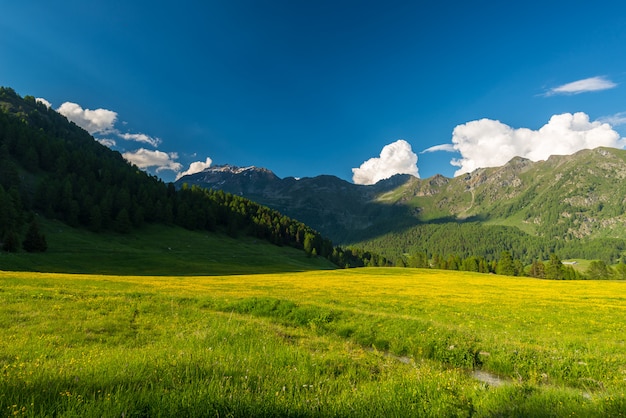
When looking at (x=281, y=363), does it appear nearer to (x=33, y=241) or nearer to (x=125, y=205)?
(x=33, y=241)

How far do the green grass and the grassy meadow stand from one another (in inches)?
2119

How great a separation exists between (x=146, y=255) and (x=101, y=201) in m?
47.5

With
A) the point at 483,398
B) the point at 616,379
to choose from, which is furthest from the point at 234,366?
the point at 616,379

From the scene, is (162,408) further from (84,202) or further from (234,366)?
(84,202)

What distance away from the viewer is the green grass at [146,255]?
64.3m

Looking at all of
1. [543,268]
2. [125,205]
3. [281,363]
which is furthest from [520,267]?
[125,205]

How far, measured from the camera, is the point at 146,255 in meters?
83.2

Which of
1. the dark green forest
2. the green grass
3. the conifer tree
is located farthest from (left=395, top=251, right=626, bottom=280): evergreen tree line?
the conifer tree

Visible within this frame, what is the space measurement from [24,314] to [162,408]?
48.1 feet

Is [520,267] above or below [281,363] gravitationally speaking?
below

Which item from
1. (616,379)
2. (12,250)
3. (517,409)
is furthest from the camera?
(12,250)

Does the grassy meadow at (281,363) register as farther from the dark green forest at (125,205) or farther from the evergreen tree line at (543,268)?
the evergreen tree line at (543,268)

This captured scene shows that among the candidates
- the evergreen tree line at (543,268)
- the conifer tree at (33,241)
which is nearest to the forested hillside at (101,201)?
the conifer tree at (33,241)

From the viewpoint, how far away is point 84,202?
114 meters
